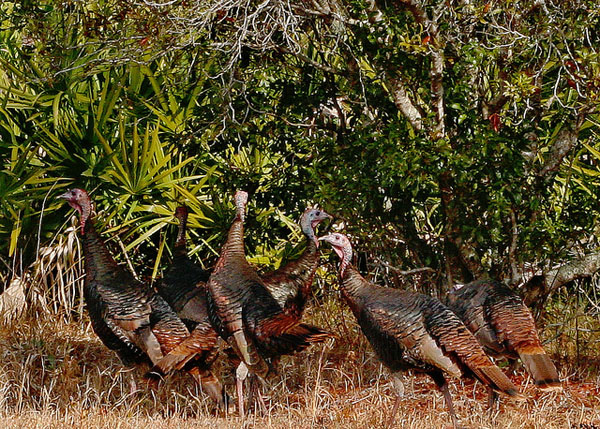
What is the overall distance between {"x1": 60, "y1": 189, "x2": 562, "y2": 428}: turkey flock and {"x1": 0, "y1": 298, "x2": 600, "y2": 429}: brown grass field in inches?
9.0

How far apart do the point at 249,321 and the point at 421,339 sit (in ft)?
3.94

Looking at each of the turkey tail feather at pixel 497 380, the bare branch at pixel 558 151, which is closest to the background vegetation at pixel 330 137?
the bare branch at pixel 558 151

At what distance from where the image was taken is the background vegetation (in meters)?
6.02

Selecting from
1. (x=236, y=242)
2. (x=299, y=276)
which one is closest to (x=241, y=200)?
(x=236, y=242)

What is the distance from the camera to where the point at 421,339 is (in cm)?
580

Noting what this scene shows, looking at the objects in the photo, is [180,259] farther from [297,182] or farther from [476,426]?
[476,426]

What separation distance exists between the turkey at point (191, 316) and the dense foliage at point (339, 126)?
63cm

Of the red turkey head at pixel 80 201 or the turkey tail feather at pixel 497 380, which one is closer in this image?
the turkey tail feather at pixel 497 380

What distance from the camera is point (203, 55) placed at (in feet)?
23.3

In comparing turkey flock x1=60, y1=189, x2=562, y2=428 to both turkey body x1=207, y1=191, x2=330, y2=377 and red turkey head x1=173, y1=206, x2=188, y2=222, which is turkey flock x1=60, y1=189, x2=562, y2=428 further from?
red turkey head x1=173, y1=206, x2=188, y2=222

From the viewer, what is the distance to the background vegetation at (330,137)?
6016 millimetres

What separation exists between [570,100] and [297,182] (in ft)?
7.27

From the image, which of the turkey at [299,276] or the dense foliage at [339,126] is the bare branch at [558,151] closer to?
the dense foliage at [339,126]

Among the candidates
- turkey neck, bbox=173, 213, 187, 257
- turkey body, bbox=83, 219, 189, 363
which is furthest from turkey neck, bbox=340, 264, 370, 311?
turkey neck, bbox=173, 213, 187, 257
